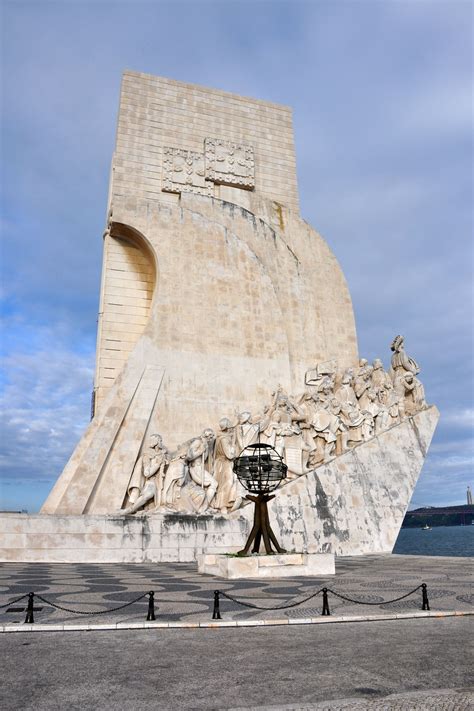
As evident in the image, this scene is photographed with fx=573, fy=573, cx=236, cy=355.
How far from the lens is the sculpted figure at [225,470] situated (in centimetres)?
1043

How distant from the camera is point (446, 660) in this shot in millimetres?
2723

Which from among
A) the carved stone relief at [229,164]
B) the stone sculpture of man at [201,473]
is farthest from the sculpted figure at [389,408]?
the carved stone relief at [229,164]

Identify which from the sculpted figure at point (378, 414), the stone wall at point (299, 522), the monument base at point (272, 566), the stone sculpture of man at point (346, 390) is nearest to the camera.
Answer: the monument base at point (272, 566)

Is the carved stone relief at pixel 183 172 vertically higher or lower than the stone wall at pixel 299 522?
higher

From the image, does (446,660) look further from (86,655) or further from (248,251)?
(248,251)

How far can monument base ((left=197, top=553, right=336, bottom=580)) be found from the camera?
254 inches

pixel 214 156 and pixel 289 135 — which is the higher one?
pixel 289 135

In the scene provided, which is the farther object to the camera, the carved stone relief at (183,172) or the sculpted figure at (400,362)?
the carved stone relief at (183,172)

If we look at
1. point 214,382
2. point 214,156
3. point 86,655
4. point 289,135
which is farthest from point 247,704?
point 289,135

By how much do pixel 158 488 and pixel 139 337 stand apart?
161 inches

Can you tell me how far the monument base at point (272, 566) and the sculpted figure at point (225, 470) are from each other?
334 centimetres

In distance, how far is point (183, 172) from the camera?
1582cm

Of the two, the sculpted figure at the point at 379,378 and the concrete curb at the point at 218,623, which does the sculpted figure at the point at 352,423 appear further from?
the concrete curb at the point at 218,623

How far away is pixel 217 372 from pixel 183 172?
6.14 meters
